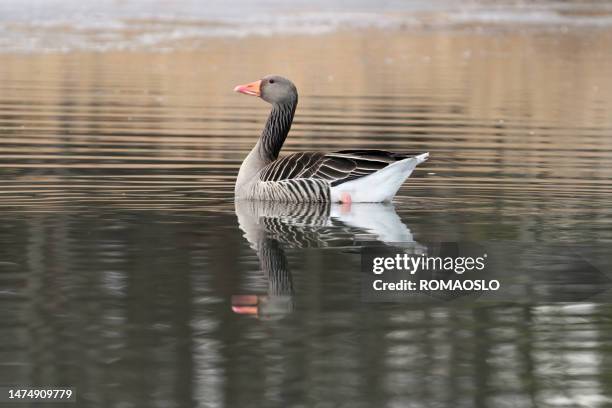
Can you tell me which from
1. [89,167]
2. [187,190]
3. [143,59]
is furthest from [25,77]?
[187,190]

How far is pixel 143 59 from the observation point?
3681 centimetres

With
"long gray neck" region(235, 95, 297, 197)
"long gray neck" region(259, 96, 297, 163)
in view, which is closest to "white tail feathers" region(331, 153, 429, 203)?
"long gray neck" region(235, 95, 297, 197)

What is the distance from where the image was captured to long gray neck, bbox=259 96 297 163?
1489 cm

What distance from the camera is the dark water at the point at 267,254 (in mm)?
7023

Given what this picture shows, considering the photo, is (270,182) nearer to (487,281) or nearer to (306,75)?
(487,281)

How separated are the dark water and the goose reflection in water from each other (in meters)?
0.04

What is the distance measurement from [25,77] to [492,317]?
78.4 feet

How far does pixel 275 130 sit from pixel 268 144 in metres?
0.21

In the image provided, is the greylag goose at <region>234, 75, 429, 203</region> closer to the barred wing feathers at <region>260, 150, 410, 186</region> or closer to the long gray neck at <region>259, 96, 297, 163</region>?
the barred wing feathers at <region>260, 150, 410, 186</region>

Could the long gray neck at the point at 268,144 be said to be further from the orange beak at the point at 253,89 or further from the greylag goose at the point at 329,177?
the orange beak at the point at 253,89

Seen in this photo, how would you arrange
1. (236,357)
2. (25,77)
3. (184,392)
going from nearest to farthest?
(184,392)
(236,357)
(25,77)

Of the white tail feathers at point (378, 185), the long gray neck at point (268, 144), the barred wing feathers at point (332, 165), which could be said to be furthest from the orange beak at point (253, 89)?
the white tail feathers at point (378, 185)

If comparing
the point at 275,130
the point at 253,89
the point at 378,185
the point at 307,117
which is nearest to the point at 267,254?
the point at 378,185

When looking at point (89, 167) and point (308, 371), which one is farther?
point (89, 167)
